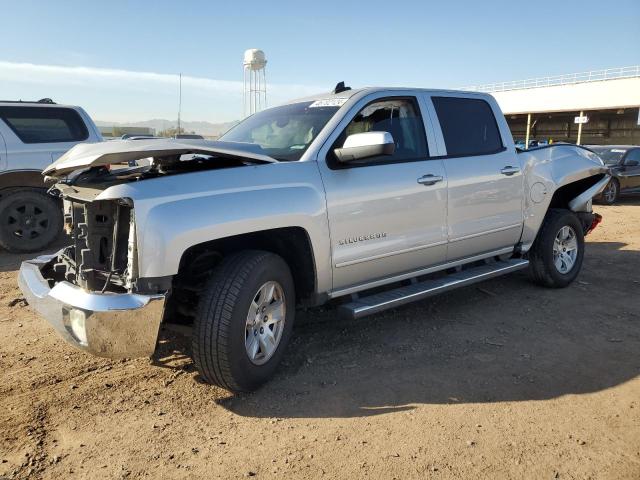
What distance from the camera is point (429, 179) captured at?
4.23 m

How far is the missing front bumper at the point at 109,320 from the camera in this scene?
9.30 ft

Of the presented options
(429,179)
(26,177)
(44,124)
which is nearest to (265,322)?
(429,179)

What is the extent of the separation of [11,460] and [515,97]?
48.6 m

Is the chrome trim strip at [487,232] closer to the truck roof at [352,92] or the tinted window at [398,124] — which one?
the tinted window at [398,124]

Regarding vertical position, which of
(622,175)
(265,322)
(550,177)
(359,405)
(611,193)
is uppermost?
(550,177)

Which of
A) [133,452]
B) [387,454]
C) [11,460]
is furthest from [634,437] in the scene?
[11,460]

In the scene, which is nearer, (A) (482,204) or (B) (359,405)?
(B) (359,405)

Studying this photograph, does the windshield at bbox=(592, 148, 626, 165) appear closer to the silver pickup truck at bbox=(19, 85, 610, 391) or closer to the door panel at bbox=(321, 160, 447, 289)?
the silver pickup truck at bbox=(19, 85, 610, 391)

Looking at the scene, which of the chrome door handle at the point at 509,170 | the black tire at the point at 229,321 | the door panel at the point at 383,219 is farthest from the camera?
the chrome door handle at the point at 509,170

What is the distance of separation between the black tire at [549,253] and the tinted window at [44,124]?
Answer: 22.0 feet

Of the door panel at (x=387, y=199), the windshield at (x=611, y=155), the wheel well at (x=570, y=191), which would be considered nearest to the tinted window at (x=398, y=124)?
the door panel at (x=387, y=199)

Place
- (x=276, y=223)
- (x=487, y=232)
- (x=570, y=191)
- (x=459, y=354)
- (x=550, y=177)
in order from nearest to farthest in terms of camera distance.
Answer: (x=276, y=223) → (x=459, y=354) → (x=487, y=232) → (x=550, y=177) → (x=570, y=191)

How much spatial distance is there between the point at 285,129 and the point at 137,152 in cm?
152

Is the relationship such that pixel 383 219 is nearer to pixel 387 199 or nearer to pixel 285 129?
pixel 387 199
